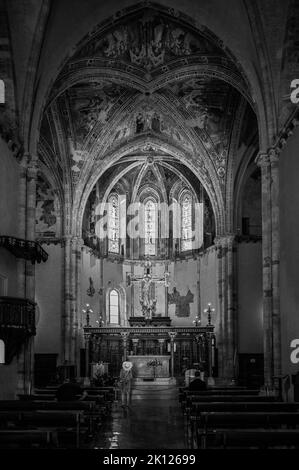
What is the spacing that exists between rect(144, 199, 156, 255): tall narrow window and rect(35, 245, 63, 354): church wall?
969cm

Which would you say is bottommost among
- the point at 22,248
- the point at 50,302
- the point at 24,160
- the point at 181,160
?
the point at 50,302

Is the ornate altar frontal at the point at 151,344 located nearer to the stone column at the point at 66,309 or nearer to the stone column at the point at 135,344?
the stone column at the point at 135,344

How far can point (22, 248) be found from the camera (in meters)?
23.2

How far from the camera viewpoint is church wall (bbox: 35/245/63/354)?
38781 millimetres

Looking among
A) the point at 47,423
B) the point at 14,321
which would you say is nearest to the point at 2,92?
the point at 14,321

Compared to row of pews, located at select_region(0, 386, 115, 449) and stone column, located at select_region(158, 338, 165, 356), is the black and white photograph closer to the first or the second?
row of pews, located at select_region(0, 386, 115, 449)

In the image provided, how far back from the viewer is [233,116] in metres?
37.5

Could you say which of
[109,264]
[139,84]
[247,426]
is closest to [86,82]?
[139,84]

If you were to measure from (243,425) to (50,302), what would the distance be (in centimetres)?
2582

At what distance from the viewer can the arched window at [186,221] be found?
155 ft

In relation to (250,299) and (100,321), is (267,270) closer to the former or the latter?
(250,299)

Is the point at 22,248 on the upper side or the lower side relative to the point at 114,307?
upper

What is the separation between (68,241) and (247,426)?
1047 inches

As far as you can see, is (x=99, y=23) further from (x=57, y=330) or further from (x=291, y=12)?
(x=57, y=330)
